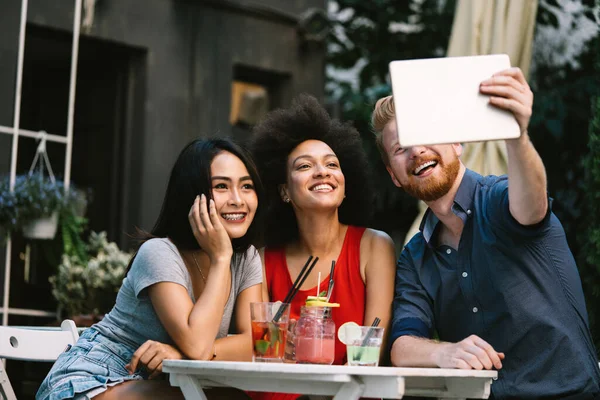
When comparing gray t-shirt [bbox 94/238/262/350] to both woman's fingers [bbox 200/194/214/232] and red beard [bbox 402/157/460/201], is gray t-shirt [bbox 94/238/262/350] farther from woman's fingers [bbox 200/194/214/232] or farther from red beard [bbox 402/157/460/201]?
red beard [bbox 402/157/460/201]

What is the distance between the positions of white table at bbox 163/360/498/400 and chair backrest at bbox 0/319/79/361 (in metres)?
0.86

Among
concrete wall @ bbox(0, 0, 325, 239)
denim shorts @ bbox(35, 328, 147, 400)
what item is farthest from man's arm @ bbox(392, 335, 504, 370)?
concrete wall @ bbox(0, 0, 325, 239)

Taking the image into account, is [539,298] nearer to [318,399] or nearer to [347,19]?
[318,399]

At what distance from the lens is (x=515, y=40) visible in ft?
16.2

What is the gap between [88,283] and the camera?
18.4 feet

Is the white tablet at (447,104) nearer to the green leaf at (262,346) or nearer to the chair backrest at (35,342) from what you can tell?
the green leaf at (262,346)

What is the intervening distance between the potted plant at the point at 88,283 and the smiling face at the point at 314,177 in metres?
2.16

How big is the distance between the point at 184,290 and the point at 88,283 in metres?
2.85

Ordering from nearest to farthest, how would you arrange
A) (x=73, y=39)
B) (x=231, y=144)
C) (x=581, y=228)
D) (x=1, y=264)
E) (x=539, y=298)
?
(x=539, y=298), (x=231, y=144), (x=581, y=228), (x=1, y=264), (x=73, y=39)

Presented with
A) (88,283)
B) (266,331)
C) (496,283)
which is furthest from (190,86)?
(266,331)

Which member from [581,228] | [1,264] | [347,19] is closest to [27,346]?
[1,264]

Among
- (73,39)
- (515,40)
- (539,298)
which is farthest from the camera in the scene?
(73,39)

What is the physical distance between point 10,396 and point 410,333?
4.52ft

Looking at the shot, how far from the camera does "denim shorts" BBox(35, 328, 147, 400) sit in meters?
2.87
